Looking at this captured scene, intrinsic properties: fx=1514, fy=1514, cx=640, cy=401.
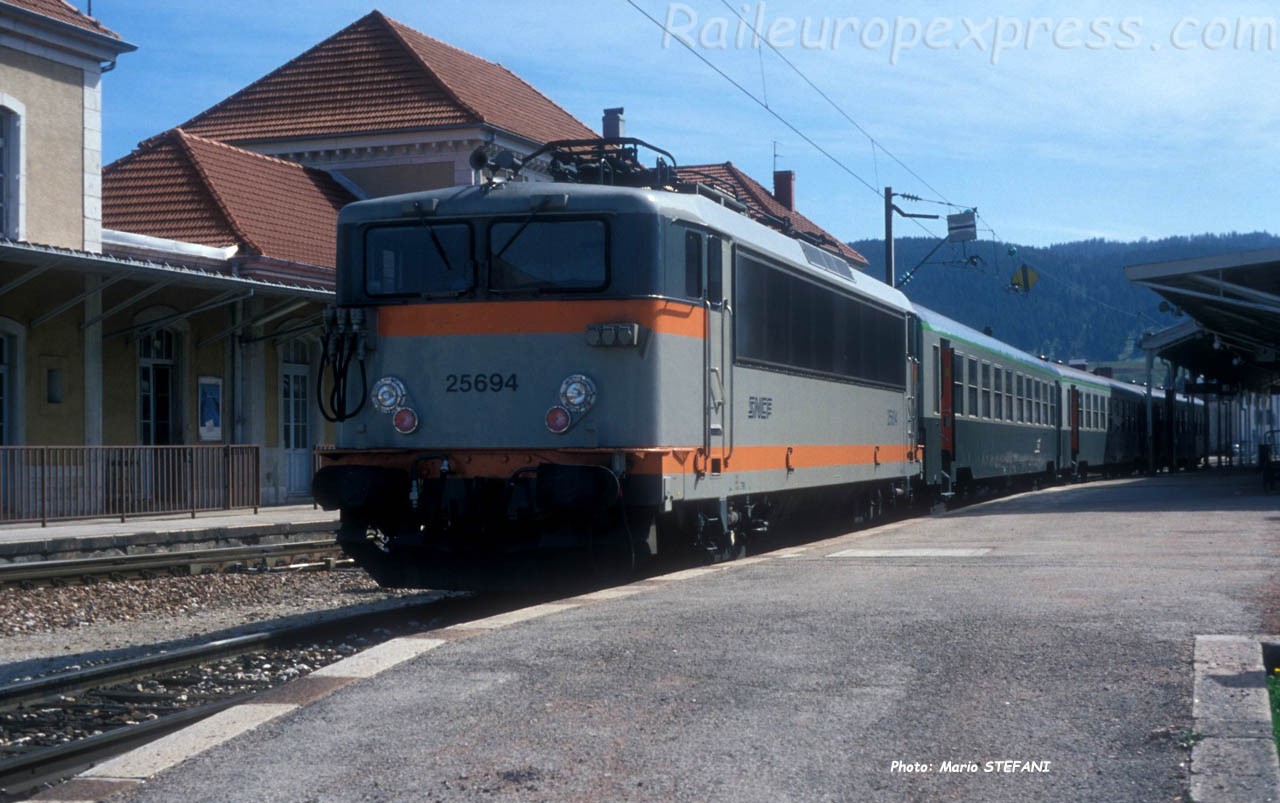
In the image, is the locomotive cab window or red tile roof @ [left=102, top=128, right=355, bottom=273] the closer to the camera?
the locomotive cab window

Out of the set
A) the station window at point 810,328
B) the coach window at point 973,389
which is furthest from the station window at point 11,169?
the coach window at point 973,389

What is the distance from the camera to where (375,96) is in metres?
36.8

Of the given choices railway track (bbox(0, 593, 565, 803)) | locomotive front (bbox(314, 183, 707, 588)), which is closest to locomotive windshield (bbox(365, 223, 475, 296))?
locomotive front (bbox(314, 183, 707, 588))

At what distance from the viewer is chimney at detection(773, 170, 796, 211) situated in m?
57.2

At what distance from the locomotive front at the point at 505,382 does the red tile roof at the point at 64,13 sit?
1355 centimetres

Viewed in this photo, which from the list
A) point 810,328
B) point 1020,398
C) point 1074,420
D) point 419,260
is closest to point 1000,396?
point 1020,398

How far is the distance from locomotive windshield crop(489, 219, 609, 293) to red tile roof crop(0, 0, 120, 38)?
46.1ft

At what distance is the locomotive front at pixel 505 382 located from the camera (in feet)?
35.4

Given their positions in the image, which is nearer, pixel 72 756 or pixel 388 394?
pixel 72 756

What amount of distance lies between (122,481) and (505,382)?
10727 mm

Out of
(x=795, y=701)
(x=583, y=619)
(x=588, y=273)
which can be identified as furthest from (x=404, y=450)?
(x=795, y=701)

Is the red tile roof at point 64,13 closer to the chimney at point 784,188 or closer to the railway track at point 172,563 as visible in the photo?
the railway track at point 172,563

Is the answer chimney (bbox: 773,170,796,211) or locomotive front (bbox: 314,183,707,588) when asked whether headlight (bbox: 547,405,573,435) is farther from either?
chimney (bbox: 773,170,796,211)

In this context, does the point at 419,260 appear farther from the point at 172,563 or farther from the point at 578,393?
the point at 172,563
